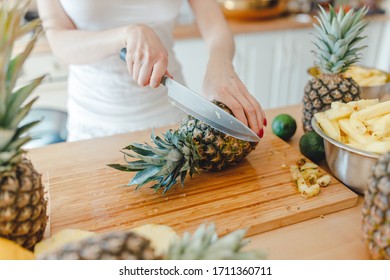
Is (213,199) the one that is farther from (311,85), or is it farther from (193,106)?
(311,85)

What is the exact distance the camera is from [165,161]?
93cm

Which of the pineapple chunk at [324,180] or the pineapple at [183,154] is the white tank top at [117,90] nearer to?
the pineapple at [183,154]

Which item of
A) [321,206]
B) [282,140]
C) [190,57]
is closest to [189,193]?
[321,206]

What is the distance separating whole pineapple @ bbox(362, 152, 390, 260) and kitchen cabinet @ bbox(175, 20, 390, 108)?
83.4 inches

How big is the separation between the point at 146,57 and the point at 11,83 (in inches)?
15.5

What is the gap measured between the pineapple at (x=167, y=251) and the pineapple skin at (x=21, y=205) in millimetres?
104

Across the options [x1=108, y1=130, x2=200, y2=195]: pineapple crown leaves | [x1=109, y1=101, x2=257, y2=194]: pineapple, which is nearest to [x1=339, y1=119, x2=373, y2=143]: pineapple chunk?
[x1=109, y1=101, x2=257, y2=194]: pineapple

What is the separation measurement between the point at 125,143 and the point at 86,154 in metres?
0.13

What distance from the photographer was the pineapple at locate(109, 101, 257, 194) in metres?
0.93

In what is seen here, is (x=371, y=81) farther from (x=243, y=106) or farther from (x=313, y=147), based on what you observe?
(x=243, y=106)

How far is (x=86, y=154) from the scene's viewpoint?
1.19 m

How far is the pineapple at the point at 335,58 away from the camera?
45.9 inches

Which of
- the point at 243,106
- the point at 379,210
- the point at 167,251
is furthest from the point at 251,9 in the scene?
the point at 167,251

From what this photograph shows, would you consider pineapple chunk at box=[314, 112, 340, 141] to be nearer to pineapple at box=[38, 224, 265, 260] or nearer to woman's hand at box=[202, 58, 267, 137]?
woman's hand at box=[202, 58, 267, 137]
